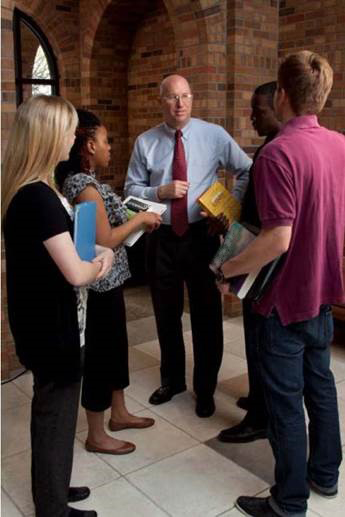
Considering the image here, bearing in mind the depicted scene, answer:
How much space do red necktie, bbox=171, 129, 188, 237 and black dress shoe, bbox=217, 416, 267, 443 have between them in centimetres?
109

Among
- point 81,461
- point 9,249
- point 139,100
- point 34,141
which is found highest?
point 139,100

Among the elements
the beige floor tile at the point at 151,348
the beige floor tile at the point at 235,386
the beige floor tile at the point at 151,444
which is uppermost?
the beige floor tile at the point at 235,386

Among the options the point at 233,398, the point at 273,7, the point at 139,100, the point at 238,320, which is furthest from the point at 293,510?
the point at 139,100

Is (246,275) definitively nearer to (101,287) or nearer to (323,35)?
(101,287)

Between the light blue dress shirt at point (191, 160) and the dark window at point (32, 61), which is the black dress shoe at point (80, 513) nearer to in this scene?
the light blue dress shirt at point (191, 160)

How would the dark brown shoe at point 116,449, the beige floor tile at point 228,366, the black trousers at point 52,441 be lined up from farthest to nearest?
the beige floor tile at point 228,366 → the dark brown shoe at point 116,449 → the black trousers at point 52,441

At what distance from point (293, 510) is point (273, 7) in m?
4.13

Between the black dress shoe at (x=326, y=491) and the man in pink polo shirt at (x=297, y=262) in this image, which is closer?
the man in pink polo shirt at (x=297, y=262)

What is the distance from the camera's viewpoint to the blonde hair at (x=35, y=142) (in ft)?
6.15

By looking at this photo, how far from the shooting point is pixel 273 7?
4934 millimetres

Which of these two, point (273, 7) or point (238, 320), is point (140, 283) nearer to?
point (238, 320)

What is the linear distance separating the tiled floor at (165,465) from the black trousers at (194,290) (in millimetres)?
292

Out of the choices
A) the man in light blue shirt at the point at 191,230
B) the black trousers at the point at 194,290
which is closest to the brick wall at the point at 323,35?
the man in light blue shirt at the point at 191,230

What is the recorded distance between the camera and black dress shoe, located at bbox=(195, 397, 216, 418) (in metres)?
3.32
